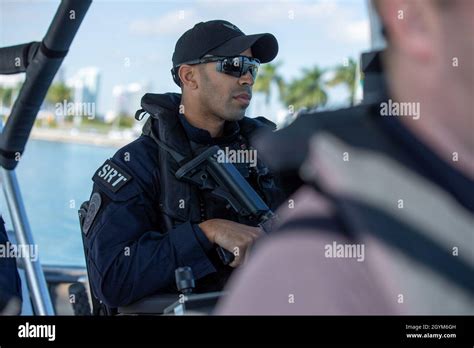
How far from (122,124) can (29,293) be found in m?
0.77

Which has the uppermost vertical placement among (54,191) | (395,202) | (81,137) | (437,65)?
(81,137)

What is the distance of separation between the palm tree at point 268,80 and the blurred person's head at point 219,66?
5cm

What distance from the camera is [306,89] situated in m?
2.00

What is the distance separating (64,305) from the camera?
3.03 metres

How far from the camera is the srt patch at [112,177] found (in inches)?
78.4

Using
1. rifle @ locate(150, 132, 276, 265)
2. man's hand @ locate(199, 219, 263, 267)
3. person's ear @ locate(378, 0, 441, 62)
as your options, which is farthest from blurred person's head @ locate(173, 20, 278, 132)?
person's ear @ locate(378, 0, 441, 62)

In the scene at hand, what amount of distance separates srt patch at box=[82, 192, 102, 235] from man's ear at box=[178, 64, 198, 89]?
1.35ft

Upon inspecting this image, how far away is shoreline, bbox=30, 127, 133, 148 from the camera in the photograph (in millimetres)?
2139

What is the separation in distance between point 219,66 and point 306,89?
0.26 m

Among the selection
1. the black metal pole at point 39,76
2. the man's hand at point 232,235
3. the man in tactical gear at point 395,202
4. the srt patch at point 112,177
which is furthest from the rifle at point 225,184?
the man in tactical gear at point 395,202

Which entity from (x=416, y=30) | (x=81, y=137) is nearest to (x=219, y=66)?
(x=81, y=137)

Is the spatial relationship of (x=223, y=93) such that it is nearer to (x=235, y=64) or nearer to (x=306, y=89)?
(x=235, y=64)
